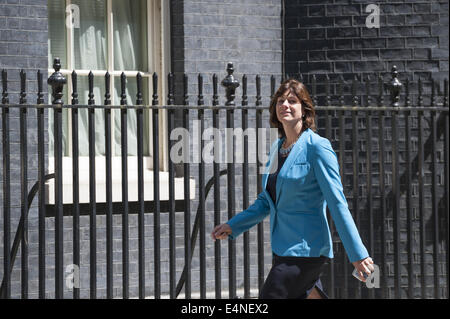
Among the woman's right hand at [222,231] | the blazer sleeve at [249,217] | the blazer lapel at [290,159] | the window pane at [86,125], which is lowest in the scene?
the woman's right hand at [222,231]

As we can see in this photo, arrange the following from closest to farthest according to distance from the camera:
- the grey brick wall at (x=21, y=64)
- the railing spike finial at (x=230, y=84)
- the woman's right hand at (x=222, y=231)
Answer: the woman's right hand at (x=222, y=231)
the railing spike finial at (x=230, y=84)
the grey brick wall at (x=21, y=64)

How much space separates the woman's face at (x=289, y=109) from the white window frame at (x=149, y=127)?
9.81 ft

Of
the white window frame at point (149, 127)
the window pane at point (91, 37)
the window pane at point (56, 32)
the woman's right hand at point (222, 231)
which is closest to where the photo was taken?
the woman's right hand at point (222, 231)

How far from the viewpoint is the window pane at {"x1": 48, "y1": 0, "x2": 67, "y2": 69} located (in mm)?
8719

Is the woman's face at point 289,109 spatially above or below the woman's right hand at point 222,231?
above

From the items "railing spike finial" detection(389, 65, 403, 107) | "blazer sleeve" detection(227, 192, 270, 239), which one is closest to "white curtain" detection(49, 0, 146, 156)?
"railing spike finial" detection(389, 65, 403, 107)

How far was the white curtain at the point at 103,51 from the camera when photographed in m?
8.81

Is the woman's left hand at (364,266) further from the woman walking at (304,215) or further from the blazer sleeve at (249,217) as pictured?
the blazer sleeve at (249,217)

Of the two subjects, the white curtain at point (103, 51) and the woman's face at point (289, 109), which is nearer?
the woman's face at point (289, 109)

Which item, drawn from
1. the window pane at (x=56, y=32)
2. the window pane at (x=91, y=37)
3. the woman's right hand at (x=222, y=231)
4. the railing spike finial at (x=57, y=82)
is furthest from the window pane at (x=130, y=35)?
the woman's right hand at (x=222, y=231)

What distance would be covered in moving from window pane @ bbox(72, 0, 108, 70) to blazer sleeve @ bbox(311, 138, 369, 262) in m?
3.99

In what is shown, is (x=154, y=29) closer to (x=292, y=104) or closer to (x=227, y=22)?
(x=227, y=22)

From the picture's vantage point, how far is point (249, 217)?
575 centimetres

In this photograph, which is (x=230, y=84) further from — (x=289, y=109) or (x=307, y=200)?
(x=307, y=200)
